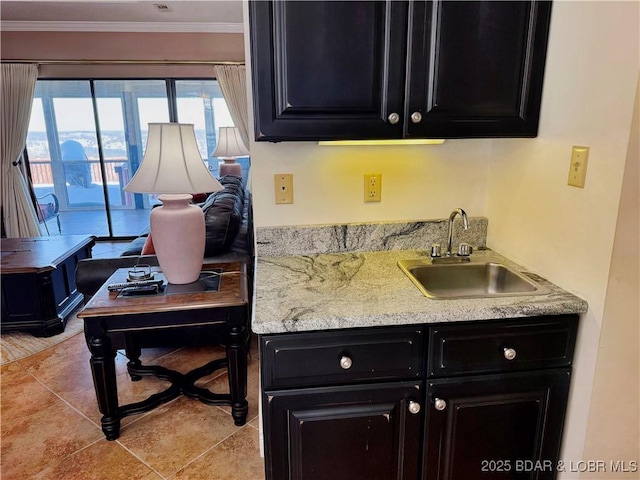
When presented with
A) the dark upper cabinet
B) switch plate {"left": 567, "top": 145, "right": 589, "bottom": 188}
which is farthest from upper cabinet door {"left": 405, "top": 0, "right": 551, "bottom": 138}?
switch plate {"left": 567, "top": 145, "right": 589, "bottom": 188}

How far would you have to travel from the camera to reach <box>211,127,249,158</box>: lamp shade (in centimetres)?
459

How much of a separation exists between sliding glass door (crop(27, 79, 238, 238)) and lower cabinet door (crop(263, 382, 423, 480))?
4836 millimetres

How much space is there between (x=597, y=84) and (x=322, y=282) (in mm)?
1008

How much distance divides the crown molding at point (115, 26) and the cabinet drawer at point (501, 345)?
467 cm

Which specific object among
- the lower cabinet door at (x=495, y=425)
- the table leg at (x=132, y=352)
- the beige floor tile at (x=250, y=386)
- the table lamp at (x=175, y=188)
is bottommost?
the beige floor tile at (x=250, y=386)

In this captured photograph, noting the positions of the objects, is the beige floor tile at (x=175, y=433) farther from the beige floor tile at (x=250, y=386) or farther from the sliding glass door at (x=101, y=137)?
the sliding glass door at (x=101, y=137)

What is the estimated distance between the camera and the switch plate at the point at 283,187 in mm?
1706

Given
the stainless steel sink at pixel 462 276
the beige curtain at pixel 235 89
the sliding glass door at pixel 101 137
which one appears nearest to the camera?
the stainless steel sink at pixel 462 276

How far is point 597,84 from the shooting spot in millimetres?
1214

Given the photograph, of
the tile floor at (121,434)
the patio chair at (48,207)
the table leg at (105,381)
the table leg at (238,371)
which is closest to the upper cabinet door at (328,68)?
the table leg at (238,371)

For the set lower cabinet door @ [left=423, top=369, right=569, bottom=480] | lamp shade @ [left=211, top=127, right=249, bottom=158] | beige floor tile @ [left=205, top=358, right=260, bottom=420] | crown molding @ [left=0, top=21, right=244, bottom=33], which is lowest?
beige floor tile @ [left=205, top=358, right=260, bottom=420]

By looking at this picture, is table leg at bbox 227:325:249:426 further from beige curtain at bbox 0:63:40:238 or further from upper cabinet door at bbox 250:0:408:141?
beige curtain at bbox 0:63:40:238

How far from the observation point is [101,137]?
17.9 feet

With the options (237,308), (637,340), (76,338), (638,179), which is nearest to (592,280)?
(637,340)
